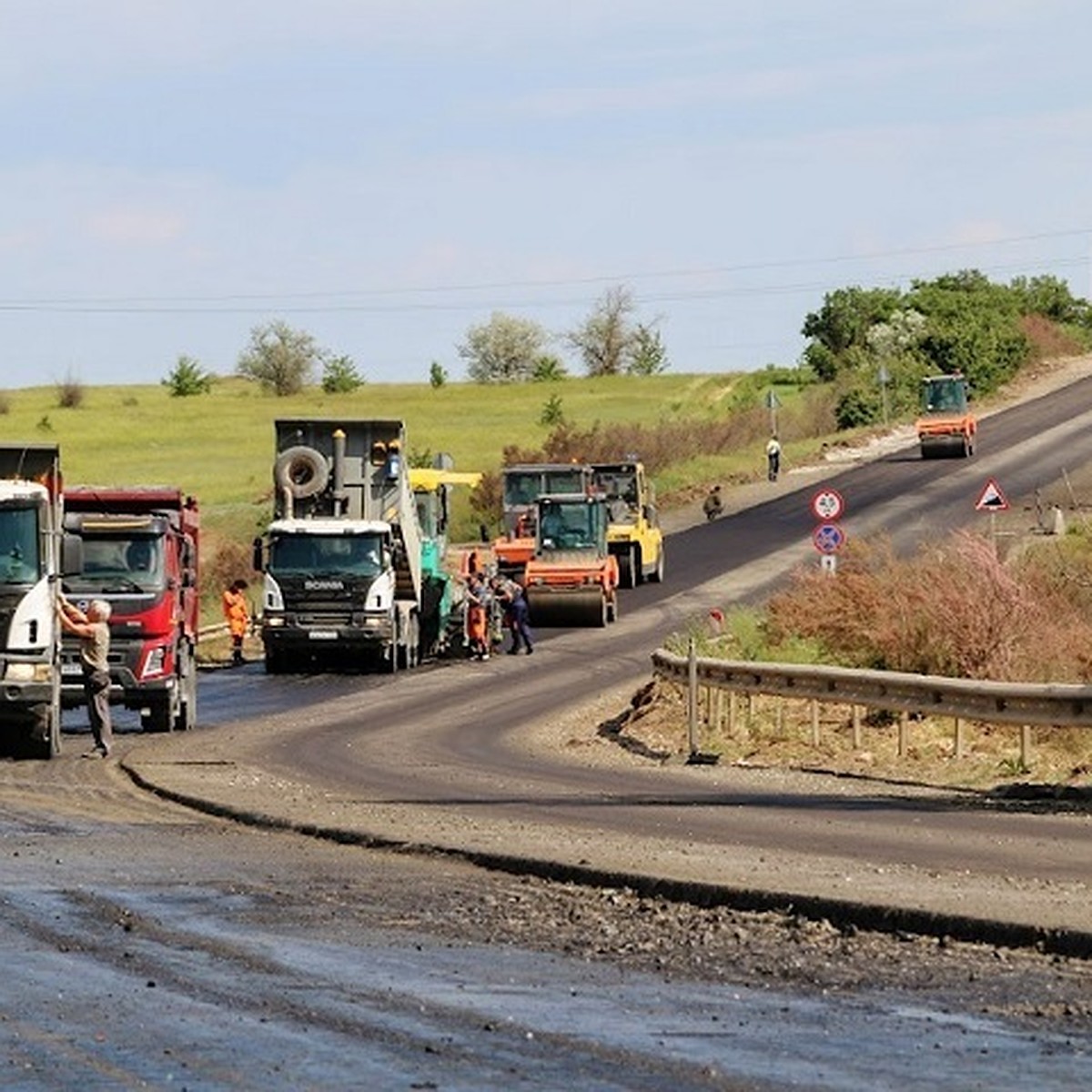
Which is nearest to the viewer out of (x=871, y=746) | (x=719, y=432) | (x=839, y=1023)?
(x=839, y=1023)

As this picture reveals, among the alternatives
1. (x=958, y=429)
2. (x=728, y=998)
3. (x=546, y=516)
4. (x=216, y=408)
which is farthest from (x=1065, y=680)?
(x=216, y=408)

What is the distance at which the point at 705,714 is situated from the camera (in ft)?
109

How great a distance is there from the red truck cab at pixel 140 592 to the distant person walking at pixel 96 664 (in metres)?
4.42

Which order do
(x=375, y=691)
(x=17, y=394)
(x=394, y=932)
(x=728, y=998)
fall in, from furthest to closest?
(x=17, y=394) → (x=375, y=691) → (x=394, y=932) → (x=728, y=998)

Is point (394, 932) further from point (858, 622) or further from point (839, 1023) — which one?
point (858, 622)

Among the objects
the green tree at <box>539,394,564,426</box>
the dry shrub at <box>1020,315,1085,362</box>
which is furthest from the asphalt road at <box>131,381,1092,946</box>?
the green tree at <box>539,394,564,426</box>

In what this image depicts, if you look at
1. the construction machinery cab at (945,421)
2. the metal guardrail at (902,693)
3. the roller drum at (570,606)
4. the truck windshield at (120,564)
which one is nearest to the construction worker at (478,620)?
the roller drum at (570,606)

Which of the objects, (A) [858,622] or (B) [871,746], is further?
(A) [858,622]

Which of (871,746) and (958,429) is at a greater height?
(958,429)

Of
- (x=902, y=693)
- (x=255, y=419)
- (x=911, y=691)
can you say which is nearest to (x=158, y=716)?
(x=902, y=693)

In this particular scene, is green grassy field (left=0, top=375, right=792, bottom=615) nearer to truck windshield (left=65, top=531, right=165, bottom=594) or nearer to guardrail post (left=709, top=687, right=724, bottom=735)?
truck windshield (left=65, top=531, right=165, bottom=594)

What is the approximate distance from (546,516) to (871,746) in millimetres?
29018

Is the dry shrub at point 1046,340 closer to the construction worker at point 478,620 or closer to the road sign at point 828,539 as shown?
the construction worker at point 478,620

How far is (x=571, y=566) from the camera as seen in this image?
185 feet
